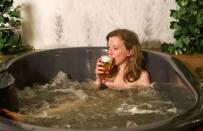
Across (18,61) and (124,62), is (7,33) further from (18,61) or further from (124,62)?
(124,62)

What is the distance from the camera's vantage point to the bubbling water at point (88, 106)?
1861 millimetres

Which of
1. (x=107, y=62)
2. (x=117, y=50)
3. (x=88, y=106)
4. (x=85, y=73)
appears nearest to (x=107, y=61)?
(x=107, y=62)

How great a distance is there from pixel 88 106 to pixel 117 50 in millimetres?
461

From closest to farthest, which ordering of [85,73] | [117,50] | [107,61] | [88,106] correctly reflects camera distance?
1. [88,106]
2. [107,61]
3. [117,50]
4. [85,73]

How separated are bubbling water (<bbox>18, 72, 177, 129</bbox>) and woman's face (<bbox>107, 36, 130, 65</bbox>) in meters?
0.21

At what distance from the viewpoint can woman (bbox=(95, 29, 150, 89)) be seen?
2.43 m

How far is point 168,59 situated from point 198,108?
913 millimetres

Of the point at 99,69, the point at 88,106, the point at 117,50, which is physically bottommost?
the point at 88,106

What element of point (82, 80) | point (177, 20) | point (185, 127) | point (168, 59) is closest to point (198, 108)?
point (185, 127)

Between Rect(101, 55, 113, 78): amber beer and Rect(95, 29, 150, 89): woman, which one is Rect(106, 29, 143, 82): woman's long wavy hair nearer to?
Rect(95, 29, 150, 89): woman

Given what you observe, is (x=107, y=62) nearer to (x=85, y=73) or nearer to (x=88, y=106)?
(x=88, y=106)

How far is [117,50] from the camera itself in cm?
242

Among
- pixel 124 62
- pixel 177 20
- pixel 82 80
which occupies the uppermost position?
pixel 177 20

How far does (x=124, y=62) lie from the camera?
249 cm
